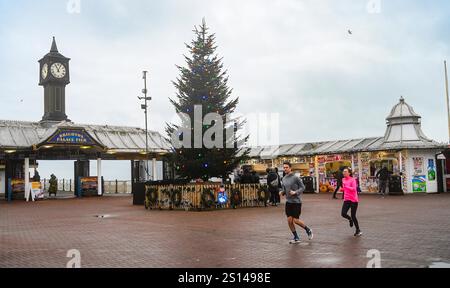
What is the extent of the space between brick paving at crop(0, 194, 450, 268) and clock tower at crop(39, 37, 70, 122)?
30.7 meters

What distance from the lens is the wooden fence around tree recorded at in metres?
20.8

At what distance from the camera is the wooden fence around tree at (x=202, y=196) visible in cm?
2077

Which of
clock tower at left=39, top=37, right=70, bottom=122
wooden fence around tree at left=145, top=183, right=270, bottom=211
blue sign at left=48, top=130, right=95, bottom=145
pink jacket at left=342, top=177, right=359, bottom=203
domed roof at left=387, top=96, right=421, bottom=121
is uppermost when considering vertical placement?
clock tower at left=39, top=37, right=70, bottom=122

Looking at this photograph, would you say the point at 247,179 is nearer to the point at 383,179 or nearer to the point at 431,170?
the point at 383,179

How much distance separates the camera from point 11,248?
409 inches

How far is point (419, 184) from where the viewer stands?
30.7 metres

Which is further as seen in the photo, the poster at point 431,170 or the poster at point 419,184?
the poster at point 431,170

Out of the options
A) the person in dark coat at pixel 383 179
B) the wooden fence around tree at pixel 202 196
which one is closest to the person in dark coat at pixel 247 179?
the wooden fence around tree at pixel 202 196

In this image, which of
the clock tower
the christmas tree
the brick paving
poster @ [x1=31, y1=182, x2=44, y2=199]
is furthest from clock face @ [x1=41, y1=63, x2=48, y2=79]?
the brick paving

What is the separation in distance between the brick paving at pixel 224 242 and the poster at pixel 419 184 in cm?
1491

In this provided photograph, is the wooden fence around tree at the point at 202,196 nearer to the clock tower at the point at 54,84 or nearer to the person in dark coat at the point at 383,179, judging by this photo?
the person in dark coat at the point at 383,179

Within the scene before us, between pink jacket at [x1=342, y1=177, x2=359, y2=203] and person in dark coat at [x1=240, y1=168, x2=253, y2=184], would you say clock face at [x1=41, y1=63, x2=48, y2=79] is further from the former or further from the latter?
pink jacket at [x1=342, y1=177, x2=359, y2=203]

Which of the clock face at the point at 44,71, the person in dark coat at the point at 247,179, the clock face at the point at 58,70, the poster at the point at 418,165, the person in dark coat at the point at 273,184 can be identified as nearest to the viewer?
the person in dark coat at the point at 273,184

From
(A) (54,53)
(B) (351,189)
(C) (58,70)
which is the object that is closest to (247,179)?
(B) (351,189)
